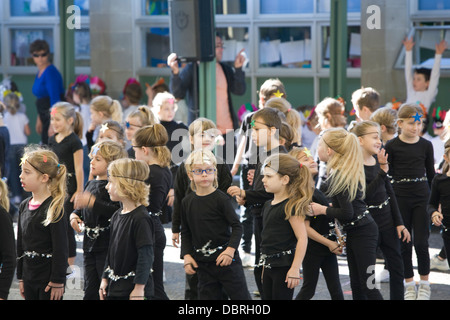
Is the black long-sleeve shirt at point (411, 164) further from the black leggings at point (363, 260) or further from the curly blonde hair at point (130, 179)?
the curly blonde hair at point (130, 179)

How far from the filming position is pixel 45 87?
11.2 meters

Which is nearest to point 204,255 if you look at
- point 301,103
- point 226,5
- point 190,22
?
point 190,22

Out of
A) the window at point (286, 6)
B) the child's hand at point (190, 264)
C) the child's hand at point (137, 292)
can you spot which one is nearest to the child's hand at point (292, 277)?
the child's hand at point (190, 264)

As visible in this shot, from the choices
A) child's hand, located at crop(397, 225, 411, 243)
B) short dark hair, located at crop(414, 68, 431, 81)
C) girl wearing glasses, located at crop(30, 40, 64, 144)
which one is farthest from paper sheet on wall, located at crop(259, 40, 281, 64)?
child's hand, located at crop(397, 225, 411, 243)

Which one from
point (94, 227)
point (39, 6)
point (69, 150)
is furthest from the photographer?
point (39, 6)

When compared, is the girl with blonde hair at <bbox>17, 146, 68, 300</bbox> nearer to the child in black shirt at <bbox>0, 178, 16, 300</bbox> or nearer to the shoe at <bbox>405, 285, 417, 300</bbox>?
the child in black shirt at <bbox>0, 178, 16, 300</bbox>

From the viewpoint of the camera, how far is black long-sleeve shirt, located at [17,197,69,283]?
5137 millimetres

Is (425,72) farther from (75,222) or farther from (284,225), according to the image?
(75,222)

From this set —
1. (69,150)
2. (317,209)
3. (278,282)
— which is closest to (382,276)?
(317,209)

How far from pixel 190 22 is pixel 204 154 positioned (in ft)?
4.66

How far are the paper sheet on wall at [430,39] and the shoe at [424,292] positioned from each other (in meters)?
5.04

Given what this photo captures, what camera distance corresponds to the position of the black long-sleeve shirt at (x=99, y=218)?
560 centimetres

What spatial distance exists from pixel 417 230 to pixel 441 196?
0.48 metres
